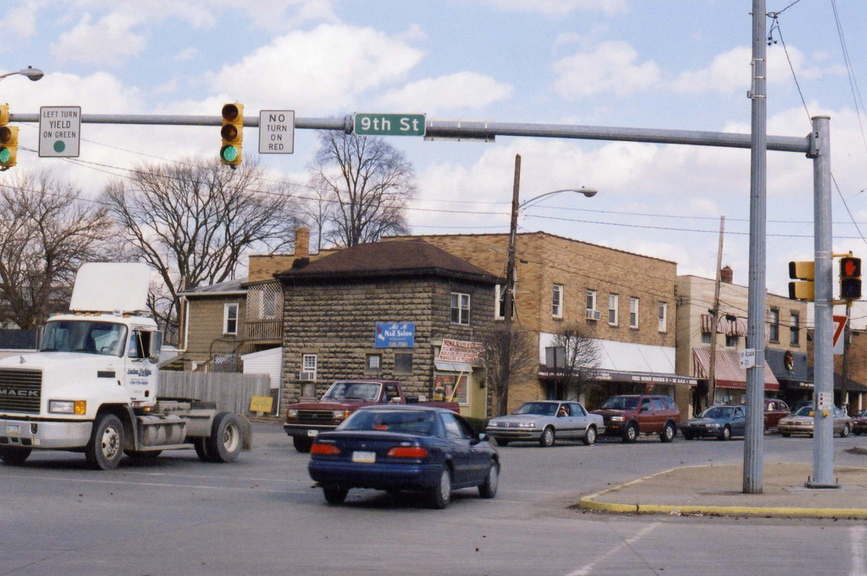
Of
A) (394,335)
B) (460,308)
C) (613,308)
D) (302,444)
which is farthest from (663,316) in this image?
(302,444)

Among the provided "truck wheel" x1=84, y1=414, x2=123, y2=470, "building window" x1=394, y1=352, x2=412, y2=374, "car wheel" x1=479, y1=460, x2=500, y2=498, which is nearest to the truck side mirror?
"truck wheel" x1=84, y1=414, x2=123, y2=470

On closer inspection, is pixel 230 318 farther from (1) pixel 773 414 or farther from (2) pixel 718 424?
(1) pixel 773 414

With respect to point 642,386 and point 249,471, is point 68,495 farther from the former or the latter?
point 642,386

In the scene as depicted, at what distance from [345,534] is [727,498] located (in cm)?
730

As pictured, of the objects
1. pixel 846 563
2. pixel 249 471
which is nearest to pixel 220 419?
pixel 249 471

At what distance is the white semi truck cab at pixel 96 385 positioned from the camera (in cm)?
2002

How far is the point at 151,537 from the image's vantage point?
1255 cm

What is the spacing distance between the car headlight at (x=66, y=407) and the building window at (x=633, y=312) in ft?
130

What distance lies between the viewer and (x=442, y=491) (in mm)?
16156

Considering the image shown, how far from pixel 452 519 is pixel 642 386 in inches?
1715

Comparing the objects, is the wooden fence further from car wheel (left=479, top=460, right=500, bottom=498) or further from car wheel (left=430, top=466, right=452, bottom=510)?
car wheel (left=430, top=466, right=452, bottom=510)

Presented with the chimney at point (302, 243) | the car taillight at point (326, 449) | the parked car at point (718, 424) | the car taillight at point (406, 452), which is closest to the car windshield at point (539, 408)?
the parked car at point (718, 424)

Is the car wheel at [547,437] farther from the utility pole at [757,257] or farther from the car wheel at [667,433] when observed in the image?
the utility pole at [757,257]

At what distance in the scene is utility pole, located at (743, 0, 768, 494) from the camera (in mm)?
18016
